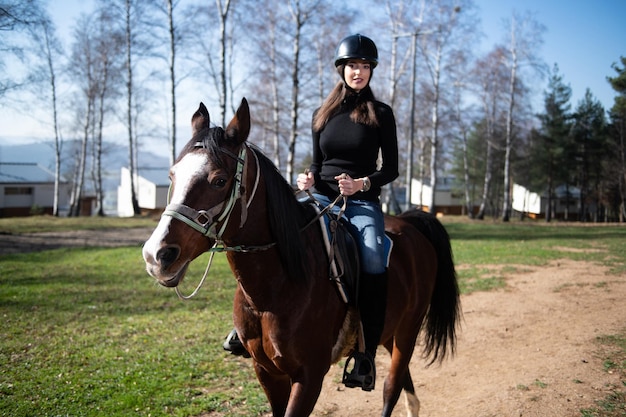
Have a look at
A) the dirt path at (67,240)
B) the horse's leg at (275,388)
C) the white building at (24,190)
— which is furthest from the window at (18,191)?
the horse's leg at (275,388)

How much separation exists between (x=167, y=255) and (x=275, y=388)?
1.50 metres

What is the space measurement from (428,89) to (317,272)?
91.0ft

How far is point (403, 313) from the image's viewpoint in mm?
3854

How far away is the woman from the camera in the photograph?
125 inches

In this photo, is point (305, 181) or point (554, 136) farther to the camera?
point (554, 136)

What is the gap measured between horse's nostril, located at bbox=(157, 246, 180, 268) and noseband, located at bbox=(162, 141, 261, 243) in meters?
0.14

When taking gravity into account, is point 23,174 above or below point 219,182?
above

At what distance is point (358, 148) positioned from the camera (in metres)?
3.25

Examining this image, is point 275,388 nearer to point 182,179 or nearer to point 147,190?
point 182,179

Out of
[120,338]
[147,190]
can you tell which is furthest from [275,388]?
[147,190]

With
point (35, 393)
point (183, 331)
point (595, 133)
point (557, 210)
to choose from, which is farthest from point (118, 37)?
point (557, 210)

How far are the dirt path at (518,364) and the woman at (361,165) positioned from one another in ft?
6.76

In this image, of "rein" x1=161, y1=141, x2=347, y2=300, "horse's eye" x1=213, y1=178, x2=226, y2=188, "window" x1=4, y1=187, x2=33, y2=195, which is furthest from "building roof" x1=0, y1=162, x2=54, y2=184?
"horse's eye" x1=213, y1=178, x2=226, y2=188

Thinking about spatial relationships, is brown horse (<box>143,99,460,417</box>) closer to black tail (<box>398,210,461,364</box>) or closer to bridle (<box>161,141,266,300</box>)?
bridle (<box>161,141,266,300</box>)
